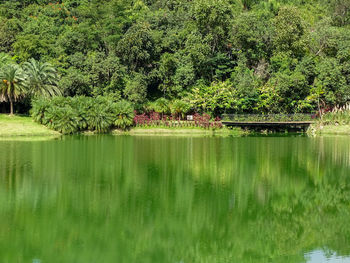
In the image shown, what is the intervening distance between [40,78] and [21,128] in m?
8.06

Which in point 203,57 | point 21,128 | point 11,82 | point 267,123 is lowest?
point 21,128

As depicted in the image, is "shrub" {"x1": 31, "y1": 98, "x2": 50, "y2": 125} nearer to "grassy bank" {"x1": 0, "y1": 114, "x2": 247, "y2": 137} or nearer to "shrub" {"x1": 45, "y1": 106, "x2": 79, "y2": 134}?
"grassy bank" {"x1": 0, "y1": 114, "x2": 247, "y2": 137}

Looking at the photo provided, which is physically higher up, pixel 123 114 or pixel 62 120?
pixel 123 114

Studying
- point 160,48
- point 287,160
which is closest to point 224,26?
point 160,48

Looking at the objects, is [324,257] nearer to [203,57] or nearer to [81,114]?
[81,114]

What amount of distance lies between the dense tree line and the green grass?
7185mm

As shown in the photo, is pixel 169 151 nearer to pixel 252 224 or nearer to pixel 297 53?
pixel 252 224

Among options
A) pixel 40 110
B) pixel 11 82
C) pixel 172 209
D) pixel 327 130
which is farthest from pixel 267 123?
pixel 172 209

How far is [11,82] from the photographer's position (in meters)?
44.5

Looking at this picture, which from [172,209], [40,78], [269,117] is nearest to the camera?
[172,209]

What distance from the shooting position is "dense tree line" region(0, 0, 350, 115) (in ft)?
160

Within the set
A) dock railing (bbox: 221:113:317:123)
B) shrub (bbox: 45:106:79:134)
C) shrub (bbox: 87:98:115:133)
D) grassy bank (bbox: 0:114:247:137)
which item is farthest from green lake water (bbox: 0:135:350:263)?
dock railing (bbox: 221:113:317:123)

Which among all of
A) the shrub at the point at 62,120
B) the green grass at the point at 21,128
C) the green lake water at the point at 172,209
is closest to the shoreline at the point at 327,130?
the green lake water at the point at 172,209

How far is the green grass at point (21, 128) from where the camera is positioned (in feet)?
133
